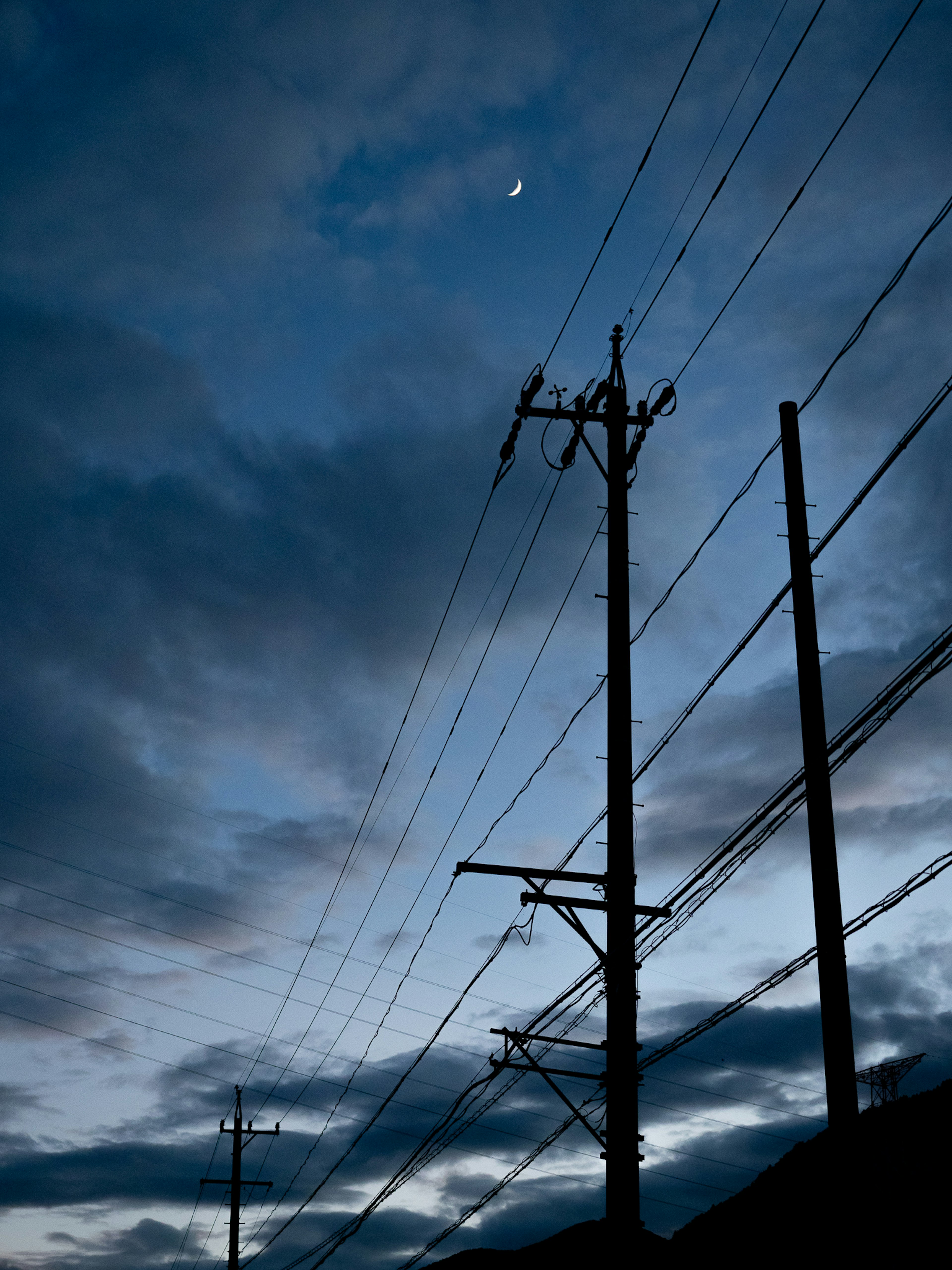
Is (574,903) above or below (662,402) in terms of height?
below

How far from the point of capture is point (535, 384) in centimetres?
1588

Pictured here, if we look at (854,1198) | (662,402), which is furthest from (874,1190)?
(662,402)

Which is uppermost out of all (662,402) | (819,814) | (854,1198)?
(662,402)

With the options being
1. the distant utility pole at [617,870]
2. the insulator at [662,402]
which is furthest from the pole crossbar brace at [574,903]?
the insulator at [662,402]

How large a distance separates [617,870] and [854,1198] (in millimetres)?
4583

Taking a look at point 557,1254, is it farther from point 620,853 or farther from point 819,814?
point 819,814

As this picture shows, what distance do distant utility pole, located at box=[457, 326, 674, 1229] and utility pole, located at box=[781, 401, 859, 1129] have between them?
3424mm

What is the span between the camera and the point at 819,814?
9.72 meters

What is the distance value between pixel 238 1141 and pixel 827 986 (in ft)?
139

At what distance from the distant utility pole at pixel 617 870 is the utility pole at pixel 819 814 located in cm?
342

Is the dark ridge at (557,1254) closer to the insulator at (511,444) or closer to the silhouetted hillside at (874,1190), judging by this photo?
the silhouetted hillside at (874,1190)

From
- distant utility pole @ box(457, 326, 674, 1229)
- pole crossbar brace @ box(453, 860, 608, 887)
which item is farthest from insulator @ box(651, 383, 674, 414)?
pole crossbar brace @ box(453, 860, 608, 887)

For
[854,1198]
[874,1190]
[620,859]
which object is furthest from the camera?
[620,859]

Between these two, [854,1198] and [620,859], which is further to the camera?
[620,859]
